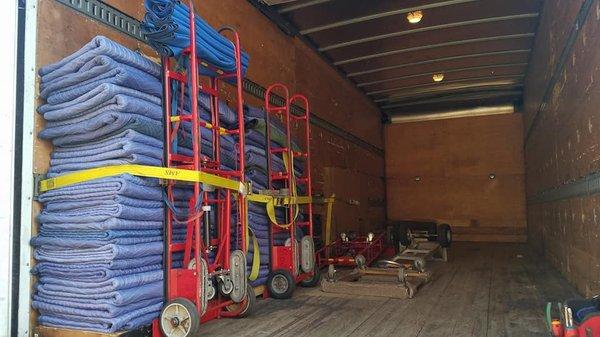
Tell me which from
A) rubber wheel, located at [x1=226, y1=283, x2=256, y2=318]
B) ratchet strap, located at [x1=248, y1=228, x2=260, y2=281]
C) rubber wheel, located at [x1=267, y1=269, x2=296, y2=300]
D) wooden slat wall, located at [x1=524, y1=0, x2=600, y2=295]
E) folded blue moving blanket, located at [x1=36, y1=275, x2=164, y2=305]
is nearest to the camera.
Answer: folded blue moving blanket, located at [x1=36, y1=275, x2=164, y2=305]

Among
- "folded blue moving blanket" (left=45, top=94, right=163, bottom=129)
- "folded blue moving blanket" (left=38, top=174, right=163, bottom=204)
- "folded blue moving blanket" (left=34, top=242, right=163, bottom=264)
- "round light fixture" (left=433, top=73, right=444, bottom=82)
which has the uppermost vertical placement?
"round light fixture" (left=433, top=73, right=444, bottom=82)

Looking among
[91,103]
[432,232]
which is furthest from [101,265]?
[432,232]

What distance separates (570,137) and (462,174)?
7199mm

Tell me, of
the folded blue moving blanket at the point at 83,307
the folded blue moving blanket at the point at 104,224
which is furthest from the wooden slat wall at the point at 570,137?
the folded blue moving blanket at the point at 83,307

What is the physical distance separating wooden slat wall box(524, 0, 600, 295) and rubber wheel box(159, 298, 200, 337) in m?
3.28

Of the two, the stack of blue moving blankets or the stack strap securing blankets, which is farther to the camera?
the stack of blue moving blankets

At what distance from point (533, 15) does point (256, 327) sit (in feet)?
19.4

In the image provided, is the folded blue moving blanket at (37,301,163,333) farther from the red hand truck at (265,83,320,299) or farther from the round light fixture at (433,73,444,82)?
the round light fixture at (433,73,444,82)

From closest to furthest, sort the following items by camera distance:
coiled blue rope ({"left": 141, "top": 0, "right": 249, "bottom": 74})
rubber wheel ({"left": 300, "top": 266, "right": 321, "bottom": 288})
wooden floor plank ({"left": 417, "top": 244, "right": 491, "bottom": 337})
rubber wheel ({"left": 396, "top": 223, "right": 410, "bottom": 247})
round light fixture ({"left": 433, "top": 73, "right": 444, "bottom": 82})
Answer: coiled blue rope ({"left": 141, "top": 0, "right": 249, "bottom": 74}) → wooden floor plank ({"left": 417, "top": 244, "right": 491, "bottom": 337}) → rubber wheel ({"left": 300, "top": 266, "right": 321, "bottom": 288}) → rubber wheel ({"left": 396, "top": 223, "right": 410, "bottom": 247}) → round light fixture ({"left": 433, "top": 73, "right": 444, "bottom": 82})

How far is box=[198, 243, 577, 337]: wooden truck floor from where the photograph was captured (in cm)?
348

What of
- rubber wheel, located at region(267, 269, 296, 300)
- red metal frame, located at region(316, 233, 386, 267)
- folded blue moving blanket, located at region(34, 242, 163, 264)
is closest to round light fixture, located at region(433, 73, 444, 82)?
red metal frame, located at region(316, 233, 386, 267)

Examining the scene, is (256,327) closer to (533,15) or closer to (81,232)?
(81,232)

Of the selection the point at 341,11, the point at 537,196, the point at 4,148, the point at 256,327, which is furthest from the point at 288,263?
the point at 537,196

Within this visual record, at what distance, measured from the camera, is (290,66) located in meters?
6.80
